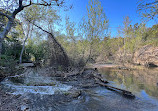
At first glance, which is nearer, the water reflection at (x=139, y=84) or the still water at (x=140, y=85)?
the still water at (x=140, y=85)

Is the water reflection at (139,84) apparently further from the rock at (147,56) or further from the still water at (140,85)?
the rock at (147,56)

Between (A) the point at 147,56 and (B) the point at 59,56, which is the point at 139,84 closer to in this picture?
(B) the point at 59,56

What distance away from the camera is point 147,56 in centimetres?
1959

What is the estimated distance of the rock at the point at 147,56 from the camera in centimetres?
1875

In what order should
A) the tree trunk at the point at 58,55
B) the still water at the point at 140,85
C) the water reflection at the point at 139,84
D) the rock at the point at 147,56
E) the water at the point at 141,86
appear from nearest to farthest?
the water at the point at 141,86 < the still water at the point at 140,85 < the water reflection at the point at 139,84 < the tree trunk at the point at 58,55 < the rock at the point at 147,56

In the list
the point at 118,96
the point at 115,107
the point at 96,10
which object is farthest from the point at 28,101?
the point at 96,10

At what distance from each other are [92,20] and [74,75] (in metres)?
6.63

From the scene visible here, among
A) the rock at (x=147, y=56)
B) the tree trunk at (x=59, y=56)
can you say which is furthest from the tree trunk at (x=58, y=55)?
the rock at (x=147, y=56)

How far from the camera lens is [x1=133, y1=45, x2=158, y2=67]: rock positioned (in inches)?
738

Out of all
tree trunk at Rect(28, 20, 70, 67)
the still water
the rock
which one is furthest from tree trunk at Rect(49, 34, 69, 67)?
the rock

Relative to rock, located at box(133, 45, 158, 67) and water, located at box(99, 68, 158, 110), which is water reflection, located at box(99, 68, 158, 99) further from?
rock, located at box(133, 45, 158, 67)

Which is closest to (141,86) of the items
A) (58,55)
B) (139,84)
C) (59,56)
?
(139,84)

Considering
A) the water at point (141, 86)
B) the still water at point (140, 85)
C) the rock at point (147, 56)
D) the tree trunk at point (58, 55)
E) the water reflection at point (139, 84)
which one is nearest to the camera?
the water at point (141, 86)

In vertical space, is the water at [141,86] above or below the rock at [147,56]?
below
